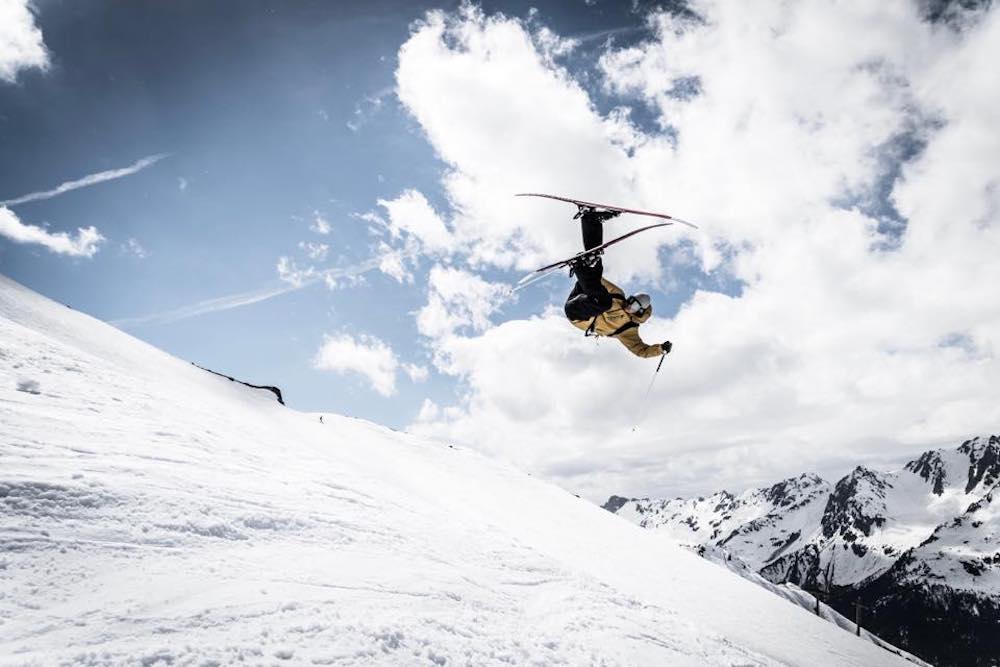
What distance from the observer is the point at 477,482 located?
22156mm

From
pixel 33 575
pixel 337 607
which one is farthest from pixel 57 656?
pixel 337 607

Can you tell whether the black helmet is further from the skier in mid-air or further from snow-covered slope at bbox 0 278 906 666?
snow-covered slope at bbox 0 278 906 666

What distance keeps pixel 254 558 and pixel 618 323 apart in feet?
31.8

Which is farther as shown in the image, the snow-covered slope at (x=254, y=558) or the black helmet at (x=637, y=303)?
the black helmet at (x=637, y=303)

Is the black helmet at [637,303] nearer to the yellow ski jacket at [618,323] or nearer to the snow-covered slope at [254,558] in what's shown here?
the yellow ski jacket at [618,323]

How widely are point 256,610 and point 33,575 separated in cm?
238

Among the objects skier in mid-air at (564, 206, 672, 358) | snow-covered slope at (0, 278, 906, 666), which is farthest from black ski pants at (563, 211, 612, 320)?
snow-covered slope at (0, 278, 906, 666)

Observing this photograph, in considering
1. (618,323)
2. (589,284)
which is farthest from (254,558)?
(618,323)

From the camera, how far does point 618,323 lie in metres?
14.0

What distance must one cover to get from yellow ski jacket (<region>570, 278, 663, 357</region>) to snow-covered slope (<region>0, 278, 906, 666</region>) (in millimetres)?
5769

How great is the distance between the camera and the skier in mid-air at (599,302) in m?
11.8

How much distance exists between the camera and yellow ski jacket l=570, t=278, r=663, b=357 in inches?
523

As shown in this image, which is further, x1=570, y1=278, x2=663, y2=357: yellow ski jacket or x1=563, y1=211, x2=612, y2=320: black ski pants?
x1=570, y1=278, x2=663, y2=357: yellow ski jacket

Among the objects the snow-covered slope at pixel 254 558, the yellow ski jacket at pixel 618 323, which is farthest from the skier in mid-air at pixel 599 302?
the snow-covered slope at pixel 254 558
